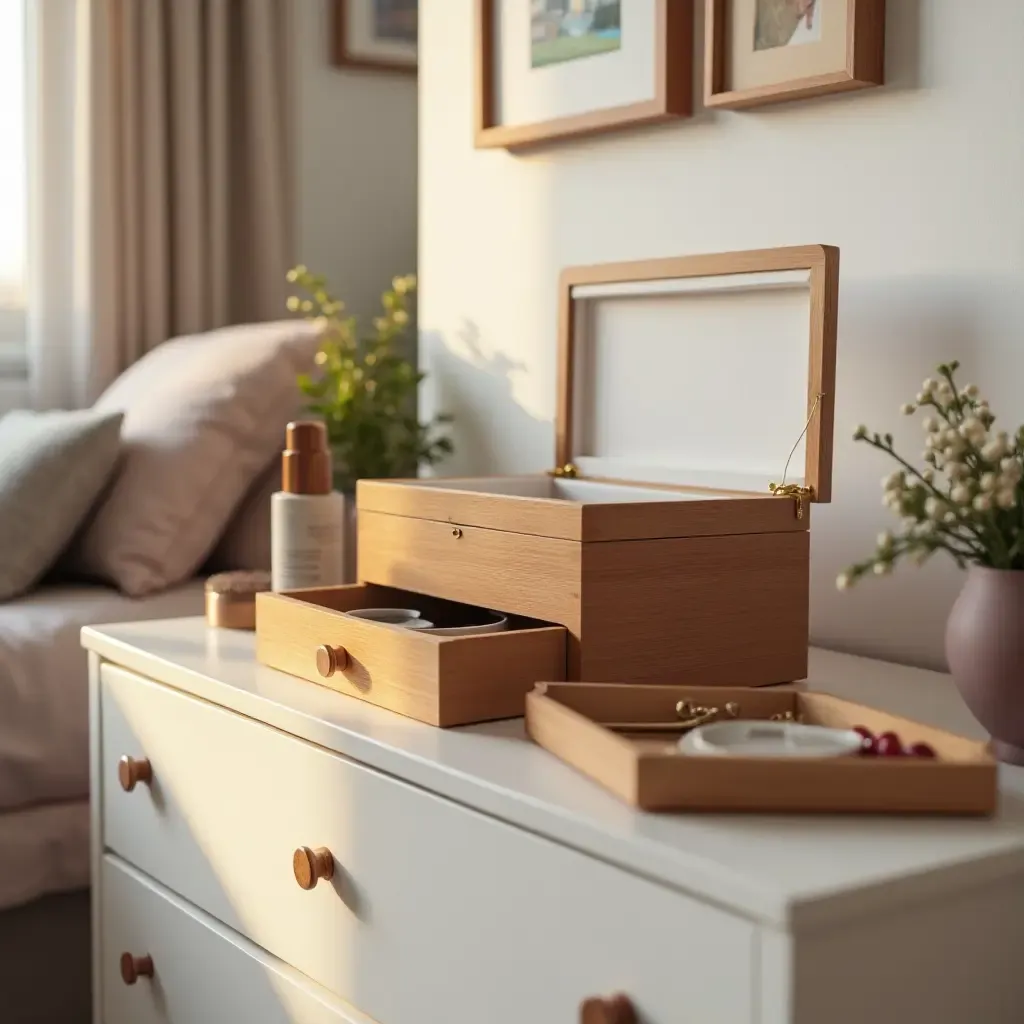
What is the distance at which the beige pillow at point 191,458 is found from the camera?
188cm

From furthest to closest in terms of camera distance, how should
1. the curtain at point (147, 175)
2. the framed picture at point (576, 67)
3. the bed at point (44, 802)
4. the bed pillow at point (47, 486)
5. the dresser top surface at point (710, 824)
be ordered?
the curtain at point (147, 175)
the bed pillow at point (47, 486)
the bed at point (44, 802)
the framed picture at point (576, 67)
the dresser top surface at point (710, 824)

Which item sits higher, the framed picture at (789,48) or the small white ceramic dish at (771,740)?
the framed picture at (789,48)

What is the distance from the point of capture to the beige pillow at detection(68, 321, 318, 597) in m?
1.88

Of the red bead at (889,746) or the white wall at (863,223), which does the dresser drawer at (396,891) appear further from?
the white wall at (863,223)

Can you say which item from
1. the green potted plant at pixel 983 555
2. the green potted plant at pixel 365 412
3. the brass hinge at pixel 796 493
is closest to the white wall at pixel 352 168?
the green potted plant at pixel 365 412

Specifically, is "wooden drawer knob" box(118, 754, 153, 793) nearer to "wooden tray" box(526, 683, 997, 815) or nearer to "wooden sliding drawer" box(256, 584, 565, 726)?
"wooden sliding drawer" box(256, 584, 565, 726)

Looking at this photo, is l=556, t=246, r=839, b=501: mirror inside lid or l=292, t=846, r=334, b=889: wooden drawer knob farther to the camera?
l=556, t=246, r=839, b=501: mirror inside lid

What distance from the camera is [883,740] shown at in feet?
2.79

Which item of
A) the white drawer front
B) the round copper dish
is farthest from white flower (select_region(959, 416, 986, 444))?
the round copper dish

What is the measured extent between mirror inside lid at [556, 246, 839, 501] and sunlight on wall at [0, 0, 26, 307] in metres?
1.40

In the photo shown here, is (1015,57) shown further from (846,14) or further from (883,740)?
(883,740)

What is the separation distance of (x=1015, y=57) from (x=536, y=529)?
561mm

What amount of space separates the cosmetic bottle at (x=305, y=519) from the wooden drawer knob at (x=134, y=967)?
0.38 metres

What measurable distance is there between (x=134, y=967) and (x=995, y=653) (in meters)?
0.89
